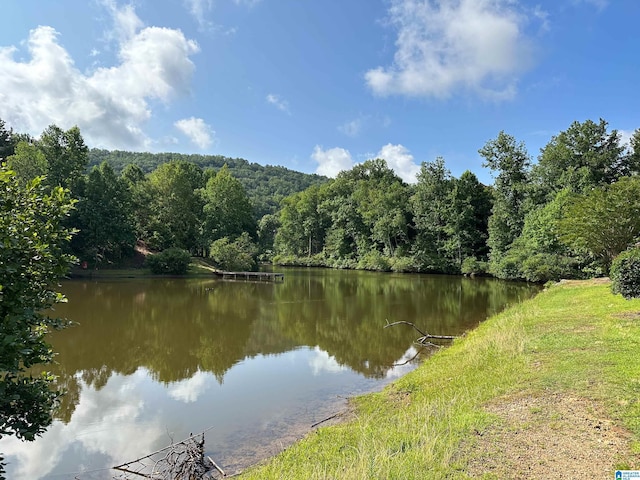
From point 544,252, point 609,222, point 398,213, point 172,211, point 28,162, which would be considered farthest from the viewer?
point 398,213

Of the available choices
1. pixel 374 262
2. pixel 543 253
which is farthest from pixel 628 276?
pixel 374 262

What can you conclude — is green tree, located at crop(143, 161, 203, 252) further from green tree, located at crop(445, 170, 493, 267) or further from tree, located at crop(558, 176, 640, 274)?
tree, located at crop(558, 176, 640, 274)

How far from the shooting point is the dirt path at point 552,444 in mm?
5062

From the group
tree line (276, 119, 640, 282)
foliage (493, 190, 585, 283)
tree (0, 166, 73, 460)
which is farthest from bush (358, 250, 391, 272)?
tree (0, 166, 73, 460)

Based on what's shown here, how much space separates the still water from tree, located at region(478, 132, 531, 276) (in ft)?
82.9

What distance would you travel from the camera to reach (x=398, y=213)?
213 ft

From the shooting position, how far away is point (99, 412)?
1038 cm

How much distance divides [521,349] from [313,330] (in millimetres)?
11356

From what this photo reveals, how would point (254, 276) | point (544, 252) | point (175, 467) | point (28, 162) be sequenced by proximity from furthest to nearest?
point (254, 276) < point (544, 252) < point (28, 162) < point (175, 467)

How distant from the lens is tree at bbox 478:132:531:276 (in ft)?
170

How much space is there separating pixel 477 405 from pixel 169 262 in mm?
43738

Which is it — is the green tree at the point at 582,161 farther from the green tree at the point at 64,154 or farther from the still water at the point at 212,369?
the green tree at the point at 64,154

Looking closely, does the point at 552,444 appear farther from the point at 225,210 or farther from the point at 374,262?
the point at 374,262

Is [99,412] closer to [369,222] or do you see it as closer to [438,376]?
[438,376]
